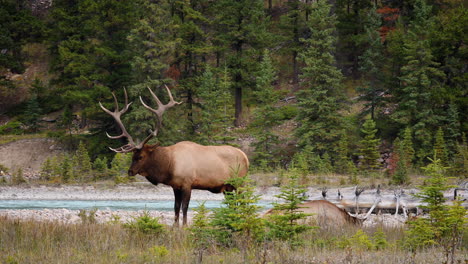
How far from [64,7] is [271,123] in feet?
59.8

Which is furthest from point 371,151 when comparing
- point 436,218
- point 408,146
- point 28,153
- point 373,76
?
point 28,153

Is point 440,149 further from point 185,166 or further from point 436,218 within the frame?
point 436,218

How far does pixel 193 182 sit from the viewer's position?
480 inches

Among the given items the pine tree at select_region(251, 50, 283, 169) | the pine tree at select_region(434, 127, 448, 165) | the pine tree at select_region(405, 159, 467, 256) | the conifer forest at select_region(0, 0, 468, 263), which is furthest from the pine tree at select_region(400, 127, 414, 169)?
the pine tree at select_region(405, 159, 467, 256)

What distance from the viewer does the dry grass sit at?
6715 mm

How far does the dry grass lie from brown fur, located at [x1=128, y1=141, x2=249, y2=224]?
268 cm

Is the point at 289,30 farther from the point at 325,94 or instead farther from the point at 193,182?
the point at 193,182

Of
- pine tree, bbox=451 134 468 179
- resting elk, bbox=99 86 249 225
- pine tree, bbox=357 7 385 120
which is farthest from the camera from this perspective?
pine tree, bbox=357 7 385 120

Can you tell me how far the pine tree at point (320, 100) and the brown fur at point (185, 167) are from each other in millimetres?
18621

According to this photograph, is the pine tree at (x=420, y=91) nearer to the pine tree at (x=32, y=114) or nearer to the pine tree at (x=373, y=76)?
the pine tree at (x=373, y=76)

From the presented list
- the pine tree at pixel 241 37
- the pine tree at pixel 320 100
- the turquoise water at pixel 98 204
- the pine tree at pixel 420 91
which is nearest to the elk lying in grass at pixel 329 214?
the turquoise water at pixel 98 204

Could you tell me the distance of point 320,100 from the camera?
32656 mm

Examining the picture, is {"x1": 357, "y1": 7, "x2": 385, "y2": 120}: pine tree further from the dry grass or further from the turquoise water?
the dry grass

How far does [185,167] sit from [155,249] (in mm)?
4824
